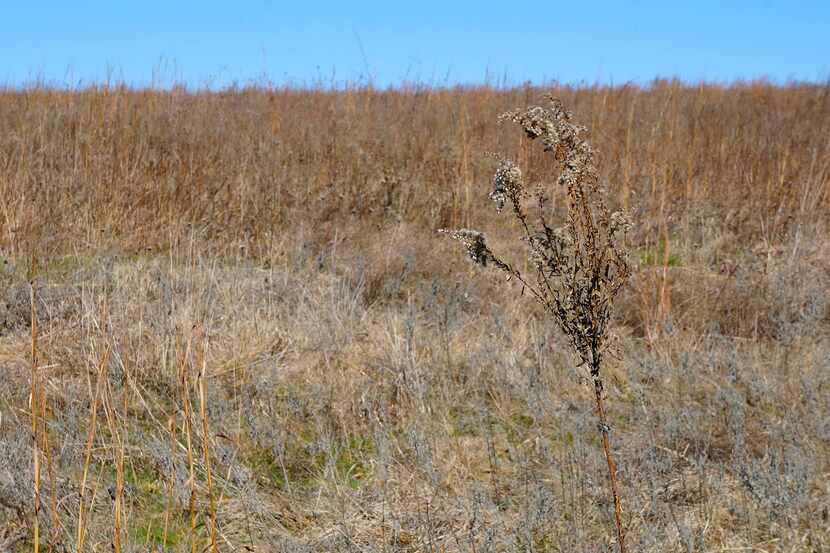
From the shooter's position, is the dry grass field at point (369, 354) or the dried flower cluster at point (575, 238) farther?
the dry grass field at point (369, 354)

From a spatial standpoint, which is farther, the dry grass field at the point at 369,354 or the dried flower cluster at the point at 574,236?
the dry grass field at the point at 369,354

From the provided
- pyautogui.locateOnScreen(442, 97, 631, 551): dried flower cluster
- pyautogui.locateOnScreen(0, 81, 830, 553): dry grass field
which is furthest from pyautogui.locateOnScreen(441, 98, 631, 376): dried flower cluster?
pyautogui.locateOnScreen(0, 81, 830, 553): dry grass field

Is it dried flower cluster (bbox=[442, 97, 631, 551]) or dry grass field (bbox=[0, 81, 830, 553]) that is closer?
dried flower cluster (bbox=[442, 97, 631, 551])

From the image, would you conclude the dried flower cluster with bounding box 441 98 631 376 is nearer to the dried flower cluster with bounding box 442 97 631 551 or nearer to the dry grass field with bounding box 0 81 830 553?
the dried flower cluster with bounding box 442 97 631 551

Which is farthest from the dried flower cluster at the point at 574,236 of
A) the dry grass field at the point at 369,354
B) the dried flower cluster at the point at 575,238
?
the dry grass field at the point at 369,354

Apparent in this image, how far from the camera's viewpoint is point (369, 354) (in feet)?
12.4

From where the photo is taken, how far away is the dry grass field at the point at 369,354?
2467 millimetres

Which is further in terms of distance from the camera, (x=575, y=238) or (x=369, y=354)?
(x=369, y=354)

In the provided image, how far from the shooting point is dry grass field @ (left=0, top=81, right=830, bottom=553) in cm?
247

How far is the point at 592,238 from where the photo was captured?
159 cm

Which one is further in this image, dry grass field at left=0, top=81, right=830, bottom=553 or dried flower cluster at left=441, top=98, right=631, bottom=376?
dry grass field at left=0, top=81, right=830, bottom=553

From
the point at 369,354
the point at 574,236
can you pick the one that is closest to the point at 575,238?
the point at 574,236

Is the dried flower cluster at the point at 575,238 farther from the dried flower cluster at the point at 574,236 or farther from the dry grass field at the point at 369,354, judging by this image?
the dry grass field at the point at 369,354

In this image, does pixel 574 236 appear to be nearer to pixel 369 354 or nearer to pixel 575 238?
pixel 575 238
